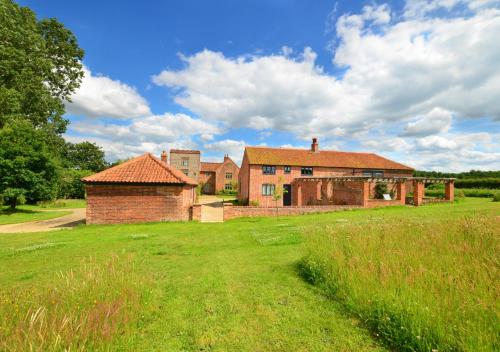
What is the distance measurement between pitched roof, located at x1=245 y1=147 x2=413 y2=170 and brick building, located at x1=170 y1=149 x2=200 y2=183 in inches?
1098

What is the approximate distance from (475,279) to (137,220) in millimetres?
17109

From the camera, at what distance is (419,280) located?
13.6 ft

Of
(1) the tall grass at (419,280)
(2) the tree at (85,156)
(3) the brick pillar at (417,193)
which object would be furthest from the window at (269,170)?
(2) the tree at (85,156)

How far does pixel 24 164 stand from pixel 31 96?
22.3ft

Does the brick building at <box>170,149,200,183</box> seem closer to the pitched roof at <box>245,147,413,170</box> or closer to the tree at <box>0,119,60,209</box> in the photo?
the pitched roof at <box>245,147,413,170</box>

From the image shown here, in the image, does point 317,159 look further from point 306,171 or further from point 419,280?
point 419,280

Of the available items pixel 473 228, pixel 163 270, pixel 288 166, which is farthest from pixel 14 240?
pixel 288 166

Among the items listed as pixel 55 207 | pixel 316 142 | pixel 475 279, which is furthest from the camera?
pixel 316 142

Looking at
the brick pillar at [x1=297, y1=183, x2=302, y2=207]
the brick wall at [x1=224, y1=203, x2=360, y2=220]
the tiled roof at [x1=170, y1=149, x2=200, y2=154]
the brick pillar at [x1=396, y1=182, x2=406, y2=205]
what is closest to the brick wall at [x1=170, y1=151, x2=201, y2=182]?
the tiled roof at [x1=170, y1=149, x2=200, y2=154]

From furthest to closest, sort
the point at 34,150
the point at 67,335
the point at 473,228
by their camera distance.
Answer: the point at 34,150 → the point at 473,228 → the point at 67,335

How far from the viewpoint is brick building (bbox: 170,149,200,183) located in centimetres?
5803

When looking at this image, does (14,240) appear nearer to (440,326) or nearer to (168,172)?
(168,172)

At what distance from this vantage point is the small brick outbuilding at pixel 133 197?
15.9 metres

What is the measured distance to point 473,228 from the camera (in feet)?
20.7
